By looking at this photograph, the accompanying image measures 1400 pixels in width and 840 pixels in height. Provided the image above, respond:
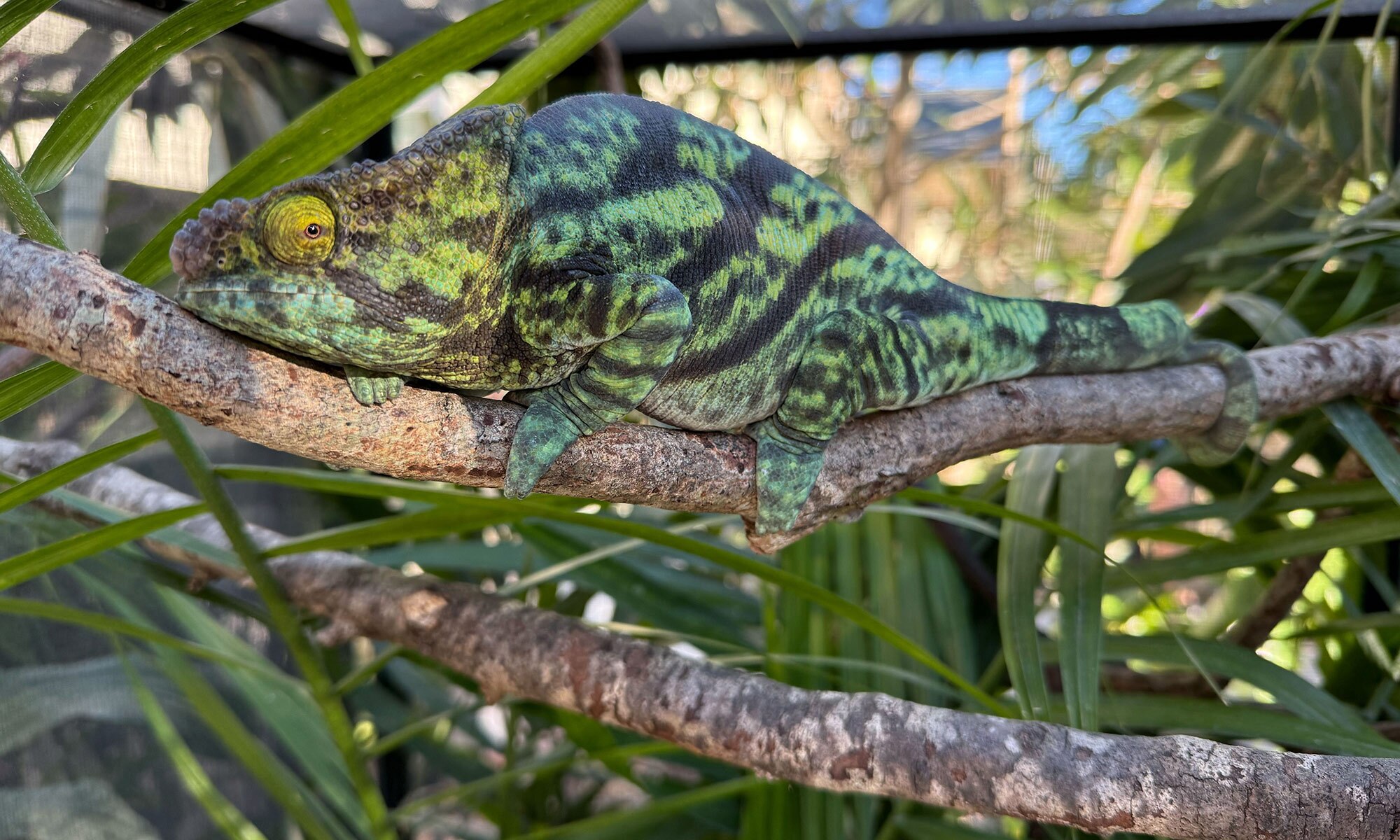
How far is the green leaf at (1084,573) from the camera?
3.37 ft

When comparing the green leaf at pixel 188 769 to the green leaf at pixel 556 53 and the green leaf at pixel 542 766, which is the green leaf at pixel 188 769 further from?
the green leaf at pixel 556 53

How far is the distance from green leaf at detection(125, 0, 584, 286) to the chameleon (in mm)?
71

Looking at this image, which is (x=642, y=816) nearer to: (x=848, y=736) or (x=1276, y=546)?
(x=848, y=736)

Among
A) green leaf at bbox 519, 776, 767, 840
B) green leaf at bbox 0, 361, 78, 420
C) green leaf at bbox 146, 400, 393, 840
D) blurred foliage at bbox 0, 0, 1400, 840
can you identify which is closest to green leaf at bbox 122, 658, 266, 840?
blurred foliage at bbox 0, 0, 1400, 840

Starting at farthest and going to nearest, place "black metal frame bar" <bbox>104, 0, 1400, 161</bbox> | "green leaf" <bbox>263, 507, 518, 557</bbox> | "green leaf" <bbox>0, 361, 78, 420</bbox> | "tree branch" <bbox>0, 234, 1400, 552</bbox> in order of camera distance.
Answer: "black metal frame bar" <bbox>104, 0, 1400, 161</bbox> → "green leaf" <bbox>263, 507, 518, 557</bbox> → "green leaf" <bbox>0, 361, 78, 420</bbox> → "tree branch" <bbox>0, 234, 1400, 552</bbox>

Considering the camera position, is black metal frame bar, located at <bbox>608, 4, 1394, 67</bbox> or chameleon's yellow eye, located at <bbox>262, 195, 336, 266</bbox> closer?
chameleon's yellow eye, located at <bbox>262, 195, 336, 266</bbox>

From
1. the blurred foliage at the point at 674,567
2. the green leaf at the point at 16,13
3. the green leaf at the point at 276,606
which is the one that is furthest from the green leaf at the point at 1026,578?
the green leaf at the point at 16,13

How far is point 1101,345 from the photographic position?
129 cm

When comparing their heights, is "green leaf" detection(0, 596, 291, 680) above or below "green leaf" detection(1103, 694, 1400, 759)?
above

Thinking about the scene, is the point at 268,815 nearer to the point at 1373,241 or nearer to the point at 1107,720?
the point at 1107,720

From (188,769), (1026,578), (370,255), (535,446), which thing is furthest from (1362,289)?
(188,769)

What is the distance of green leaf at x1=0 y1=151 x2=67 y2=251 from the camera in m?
0.71

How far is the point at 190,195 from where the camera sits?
172cm

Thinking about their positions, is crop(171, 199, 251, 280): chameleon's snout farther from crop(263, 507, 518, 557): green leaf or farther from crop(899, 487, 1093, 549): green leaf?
crop(899, 487, 1093, 549): green leaf
